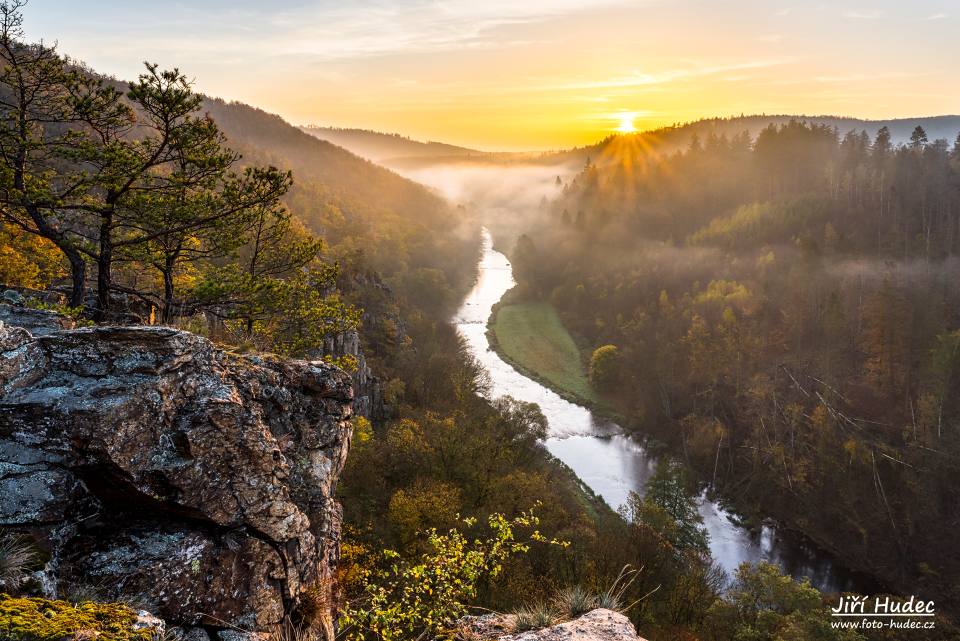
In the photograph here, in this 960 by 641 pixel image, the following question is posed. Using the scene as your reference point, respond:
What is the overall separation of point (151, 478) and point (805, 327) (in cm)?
6507

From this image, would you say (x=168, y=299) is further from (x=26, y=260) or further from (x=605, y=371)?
(x=605, y=371)

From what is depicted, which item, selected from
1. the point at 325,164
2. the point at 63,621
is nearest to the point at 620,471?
the point at 63,621

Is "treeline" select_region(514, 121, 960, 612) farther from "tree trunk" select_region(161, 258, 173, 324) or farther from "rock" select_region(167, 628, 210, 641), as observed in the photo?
"rock" select_region(167, 628, 210, 641)

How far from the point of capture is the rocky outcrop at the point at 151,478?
6703 millimetres

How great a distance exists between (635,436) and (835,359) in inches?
850

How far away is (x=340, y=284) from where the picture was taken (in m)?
50.5

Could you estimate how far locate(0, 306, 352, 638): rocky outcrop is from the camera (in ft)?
22.0

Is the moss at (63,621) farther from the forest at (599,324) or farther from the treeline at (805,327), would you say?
the treeline at (805,327)

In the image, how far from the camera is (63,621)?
4777 mm

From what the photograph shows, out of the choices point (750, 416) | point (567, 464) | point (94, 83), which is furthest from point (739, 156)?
point (94, 83)

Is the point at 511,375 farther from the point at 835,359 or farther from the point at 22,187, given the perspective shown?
the point at 22,187

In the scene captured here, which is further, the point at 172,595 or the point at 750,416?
the point at 750,416

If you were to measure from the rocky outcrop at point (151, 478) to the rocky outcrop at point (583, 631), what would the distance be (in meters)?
3.38

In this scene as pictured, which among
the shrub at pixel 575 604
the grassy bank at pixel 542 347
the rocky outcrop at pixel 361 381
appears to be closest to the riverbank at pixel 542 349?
the grassy bank at pixel 542 347
